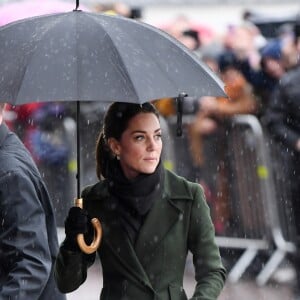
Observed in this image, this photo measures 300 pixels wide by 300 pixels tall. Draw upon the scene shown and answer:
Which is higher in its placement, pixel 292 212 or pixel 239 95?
pixel 239 95

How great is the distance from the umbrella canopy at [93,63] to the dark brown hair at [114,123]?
18 cm

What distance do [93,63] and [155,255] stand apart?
0.81 metres

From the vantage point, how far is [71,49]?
188 inches

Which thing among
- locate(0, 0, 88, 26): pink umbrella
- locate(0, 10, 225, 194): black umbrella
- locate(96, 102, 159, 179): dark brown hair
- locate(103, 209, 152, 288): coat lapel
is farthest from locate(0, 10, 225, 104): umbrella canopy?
locate(0, 0, 88, 26): pink umbrella

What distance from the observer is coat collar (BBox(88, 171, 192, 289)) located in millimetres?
4871

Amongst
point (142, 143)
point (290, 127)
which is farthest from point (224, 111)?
point (142, 143)

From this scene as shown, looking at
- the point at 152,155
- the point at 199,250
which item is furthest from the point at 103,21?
the point at 199,250

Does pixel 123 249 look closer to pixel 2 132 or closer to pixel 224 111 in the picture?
pixel 2 132

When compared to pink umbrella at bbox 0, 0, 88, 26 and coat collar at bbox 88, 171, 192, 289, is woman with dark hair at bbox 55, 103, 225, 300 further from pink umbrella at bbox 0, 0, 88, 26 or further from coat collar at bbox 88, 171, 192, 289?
pink umbrella at bbox 0, 0, 88, 26

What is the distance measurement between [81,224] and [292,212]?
16.4 feet

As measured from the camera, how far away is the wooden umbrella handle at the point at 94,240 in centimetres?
478

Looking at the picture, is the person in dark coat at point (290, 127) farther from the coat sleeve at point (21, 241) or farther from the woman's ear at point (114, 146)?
the coat sleeve at point (21, 241)

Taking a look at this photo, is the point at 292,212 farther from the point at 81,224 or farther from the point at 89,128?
the point at 81,224

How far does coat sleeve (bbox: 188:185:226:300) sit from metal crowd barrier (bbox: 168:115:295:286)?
15.8ft
